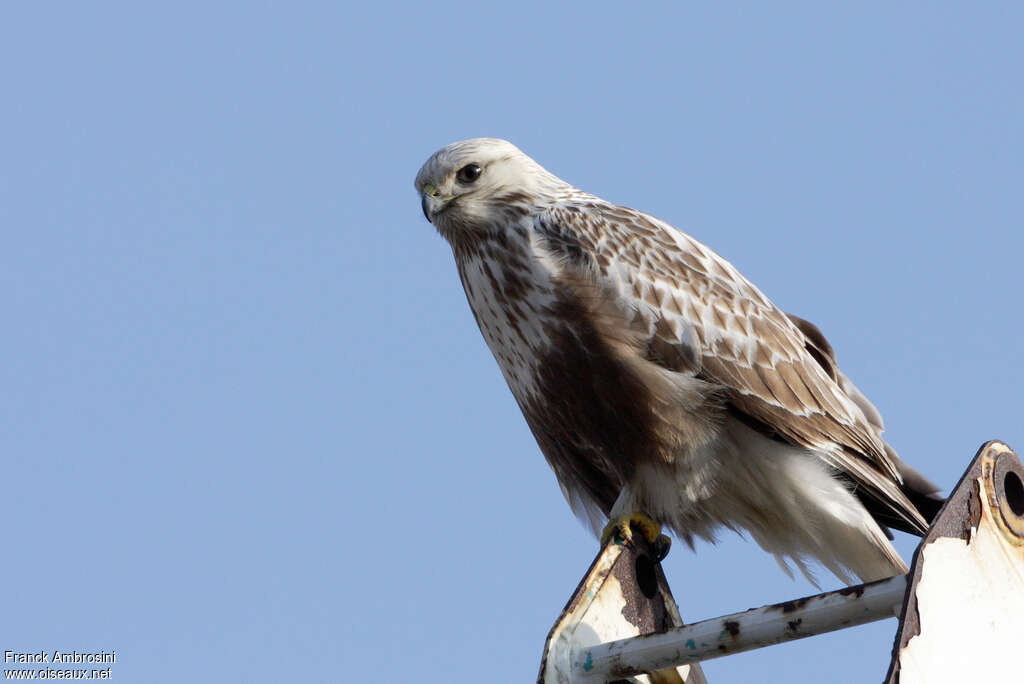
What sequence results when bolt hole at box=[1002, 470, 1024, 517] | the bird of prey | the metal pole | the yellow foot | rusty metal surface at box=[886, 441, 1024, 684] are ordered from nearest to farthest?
rusty metal surface at box=[886, 441, 1024, 684] < the metal pole < bolt hole at box=[1002, 470, 1024, 517] < the yellow foot < the bird of prey

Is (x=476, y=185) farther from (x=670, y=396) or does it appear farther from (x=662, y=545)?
(x=662, y=545)

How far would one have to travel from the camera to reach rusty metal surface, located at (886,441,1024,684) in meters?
2.63

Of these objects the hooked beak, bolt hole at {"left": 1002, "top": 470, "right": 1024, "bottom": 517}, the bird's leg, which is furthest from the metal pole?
the hooked beak

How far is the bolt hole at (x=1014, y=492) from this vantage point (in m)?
2.99

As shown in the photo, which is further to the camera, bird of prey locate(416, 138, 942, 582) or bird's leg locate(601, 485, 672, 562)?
bird of prey locate(416, 138, 942, 582)

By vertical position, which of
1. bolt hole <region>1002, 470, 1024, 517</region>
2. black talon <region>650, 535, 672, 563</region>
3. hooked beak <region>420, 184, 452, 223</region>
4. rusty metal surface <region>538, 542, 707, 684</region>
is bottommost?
bolt hole <region>1002, 470, 1024, 517</region>

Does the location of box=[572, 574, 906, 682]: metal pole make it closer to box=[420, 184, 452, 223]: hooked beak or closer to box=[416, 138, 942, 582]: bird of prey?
box=[416, 138, 942, 582]: bird of prey

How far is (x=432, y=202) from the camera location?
20.3ft

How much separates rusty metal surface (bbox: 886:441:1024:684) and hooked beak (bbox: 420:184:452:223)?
3.65 metres

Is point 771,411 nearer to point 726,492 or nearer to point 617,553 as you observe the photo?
point 726,492

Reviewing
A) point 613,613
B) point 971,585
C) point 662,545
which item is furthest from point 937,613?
point 662,545

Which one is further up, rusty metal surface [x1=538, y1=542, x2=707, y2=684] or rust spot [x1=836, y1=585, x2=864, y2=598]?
rusty metal surface [x1=538, y1=542, x2=707, y2=684]

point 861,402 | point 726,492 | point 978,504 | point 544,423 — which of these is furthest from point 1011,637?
point 861,402

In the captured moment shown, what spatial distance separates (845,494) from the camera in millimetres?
5410
